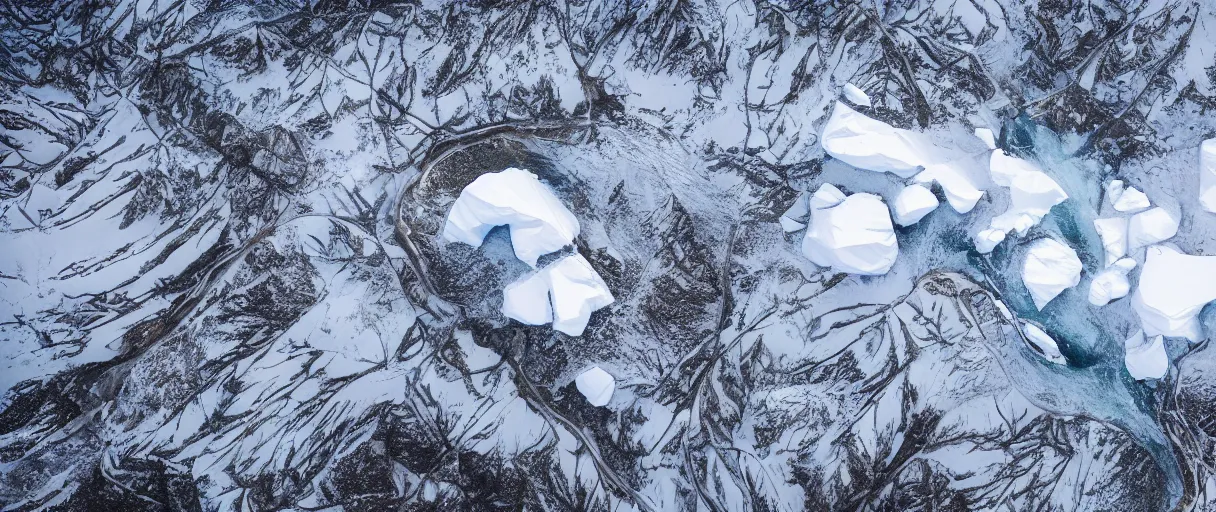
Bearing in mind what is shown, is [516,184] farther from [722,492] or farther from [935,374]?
[935,374]

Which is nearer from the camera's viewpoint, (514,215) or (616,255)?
(514,215)

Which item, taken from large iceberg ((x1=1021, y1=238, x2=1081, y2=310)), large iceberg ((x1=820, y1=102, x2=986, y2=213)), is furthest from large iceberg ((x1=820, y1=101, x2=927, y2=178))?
large iceberg ((x1=1021, y1=238, x2=1081, y2=310))

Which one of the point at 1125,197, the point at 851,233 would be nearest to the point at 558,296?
the point at 851,233

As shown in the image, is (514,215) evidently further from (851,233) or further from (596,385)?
(851,233)

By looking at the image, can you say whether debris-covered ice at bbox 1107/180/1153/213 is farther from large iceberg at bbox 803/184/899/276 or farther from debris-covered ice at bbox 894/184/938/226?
large iceberg at bbox 803/184/899/276

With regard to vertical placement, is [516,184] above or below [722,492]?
above

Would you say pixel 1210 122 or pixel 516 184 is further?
pixel 1210 122

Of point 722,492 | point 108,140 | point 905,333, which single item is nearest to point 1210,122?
point 905,333
